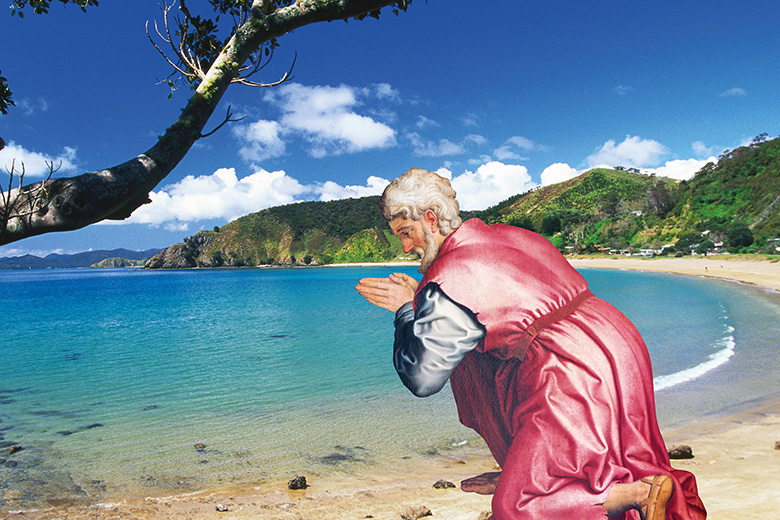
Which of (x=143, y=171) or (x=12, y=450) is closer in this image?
(x=143, y=171)

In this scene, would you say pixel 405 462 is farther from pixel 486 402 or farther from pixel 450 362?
pixel 450 362

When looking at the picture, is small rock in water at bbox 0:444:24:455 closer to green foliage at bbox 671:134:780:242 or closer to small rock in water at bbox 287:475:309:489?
small rock in water at bbox 287:475:309:489

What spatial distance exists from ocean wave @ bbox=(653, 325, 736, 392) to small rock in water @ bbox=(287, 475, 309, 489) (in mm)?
7247

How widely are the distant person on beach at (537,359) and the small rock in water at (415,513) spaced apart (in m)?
3.32

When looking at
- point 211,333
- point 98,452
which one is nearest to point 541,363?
point 98,452

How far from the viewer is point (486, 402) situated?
1.60m

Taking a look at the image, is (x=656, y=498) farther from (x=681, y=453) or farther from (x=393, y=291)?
(x=681, y=453)

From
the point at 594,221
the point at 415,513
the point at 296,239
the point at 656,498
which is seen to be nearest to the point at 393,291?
the point at 656,498

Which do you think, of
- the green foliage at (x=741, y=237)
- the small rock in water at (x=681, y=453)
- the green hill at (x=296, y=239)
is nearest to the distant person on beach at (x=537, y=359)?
the small rock in water at (x=681, y=453)

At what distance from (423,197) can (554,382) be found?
0.67 metres

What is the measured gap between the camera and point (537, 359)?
138cm

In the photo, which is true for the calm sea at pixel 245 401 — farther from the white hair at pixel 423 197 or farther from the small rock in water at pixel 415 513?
the white hair at pixel 423 197

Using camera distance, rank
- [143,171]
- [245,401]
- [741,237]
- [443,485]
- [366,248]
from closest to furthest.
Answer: [143,171], [443,485], [245,401], [741,237], [366,248]

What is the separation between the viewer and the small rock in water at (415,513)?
14.1ft
